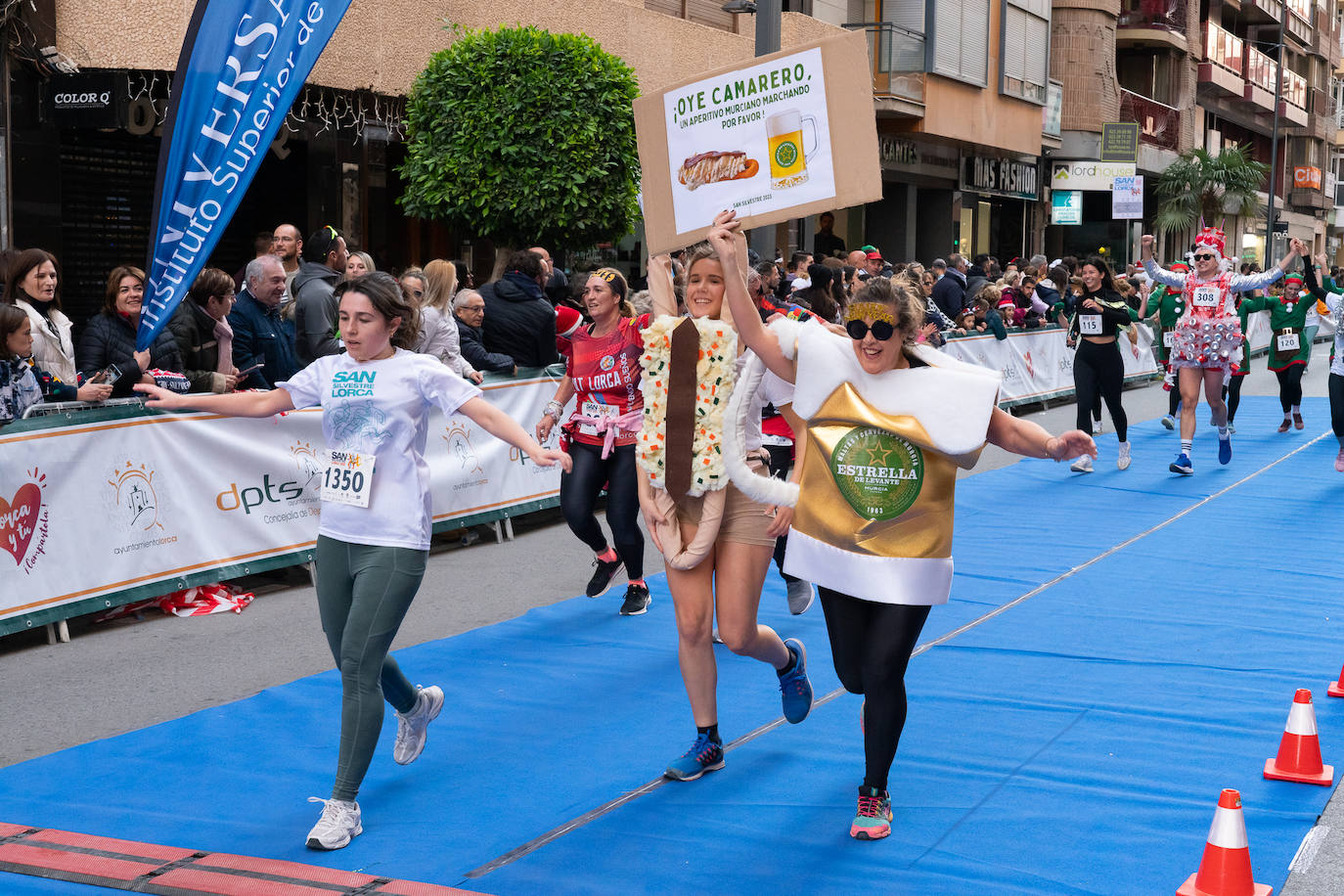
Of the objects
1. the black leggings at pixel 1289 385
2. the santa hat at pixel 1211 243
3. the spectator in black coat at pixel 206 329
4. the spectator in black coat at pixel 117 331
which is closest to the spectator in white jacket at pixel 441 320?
the spectator in black coat at pixel 206 329

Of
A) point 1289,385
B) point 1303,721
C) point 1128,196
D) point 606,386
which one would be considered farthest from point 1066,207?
point 1303,721

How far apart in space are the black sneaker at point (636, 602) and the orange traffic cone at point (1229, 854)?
4.28m

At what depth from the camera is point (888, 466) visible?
14.9ft

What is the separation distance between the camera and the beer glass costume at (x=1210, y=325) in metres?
13.2

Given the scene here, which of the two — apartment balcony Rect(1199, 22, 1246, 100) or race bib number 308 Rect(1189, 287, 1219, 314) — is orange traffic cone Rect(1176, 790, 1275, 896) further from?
apartment balcony Rect(1199, 22, 1246, 100)

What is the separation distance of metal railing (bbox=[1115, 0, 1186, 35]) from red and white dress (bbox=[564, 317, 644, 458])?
39421 millimetres

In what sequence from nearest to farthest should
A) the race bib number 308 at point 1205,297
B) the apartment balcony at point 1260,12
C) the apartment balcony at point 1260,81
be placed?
the race bib number 308 at point 1205,297 → the apartment balcony at point 1260,81 → the apartment balcony at point 1260,12

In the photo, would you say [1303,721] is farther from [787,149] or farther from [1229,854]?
[787,149]

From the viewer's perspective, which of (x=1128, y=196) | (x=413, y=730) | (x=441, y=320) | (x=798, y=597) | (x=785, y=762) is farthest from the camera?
(x=1128, y=196)

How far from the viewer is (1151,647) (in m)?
7.16

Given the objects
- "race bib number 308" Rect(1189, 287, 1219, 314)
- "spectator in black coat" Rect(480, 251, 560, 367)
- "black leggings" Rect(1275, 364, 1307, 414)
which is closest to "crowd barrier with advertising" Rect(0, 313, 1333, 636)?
"spectator in black coat" Rect(480, 251, 560, 367)

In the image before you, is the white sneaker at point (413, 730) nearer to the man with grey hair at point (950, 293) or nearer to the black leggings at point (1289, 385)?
the man with grey hair at point (950, 293)

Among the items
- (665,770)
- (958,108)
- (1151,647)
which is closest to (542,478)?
(1151,647)

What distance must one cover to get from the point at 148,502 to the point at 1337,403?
32.6 ft
